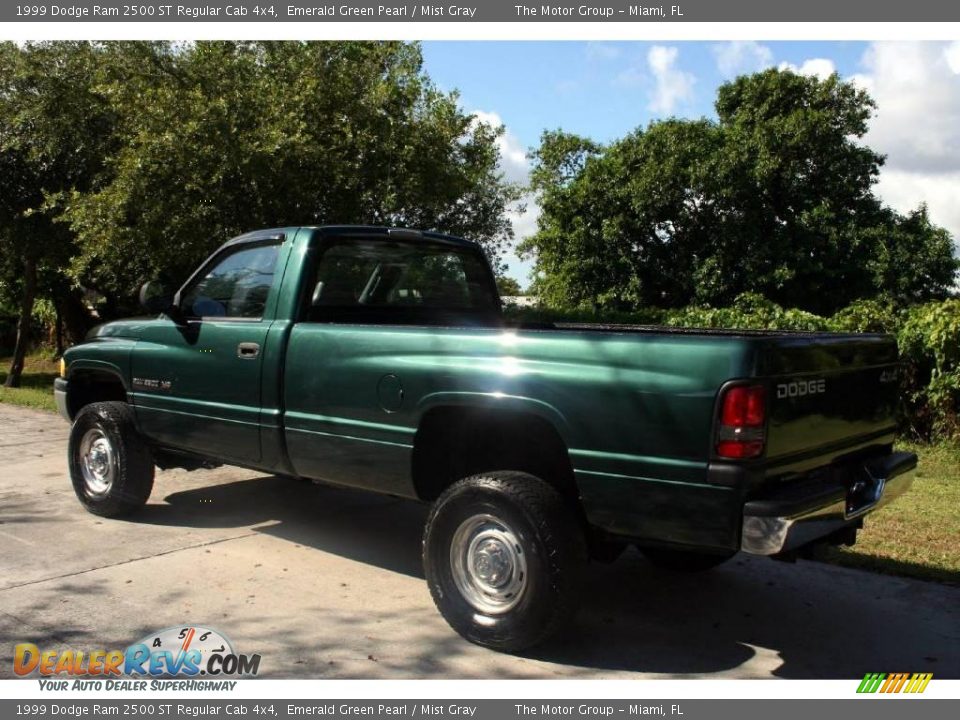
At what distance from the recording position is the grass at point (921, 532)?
17.4 feet

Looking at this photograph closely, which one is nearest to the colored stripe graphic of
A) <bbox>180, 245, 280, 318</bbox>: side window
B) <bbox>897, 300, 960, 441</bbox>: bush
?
<bbox>180, 245, 280, 318</bbox>: side window

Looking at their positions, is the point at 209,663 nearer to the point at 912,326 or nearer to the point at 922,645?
the point at 922,645

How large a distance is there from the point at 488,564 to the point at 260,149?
6949mm

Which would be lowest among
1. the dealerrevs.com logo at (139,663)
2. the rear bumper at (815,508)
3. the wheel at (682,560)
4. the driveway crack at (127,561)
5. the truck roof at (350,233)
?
the dealerrevs.com logo at (139,663)

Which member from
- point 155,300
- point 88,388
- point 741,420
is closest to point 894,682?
point 741,420

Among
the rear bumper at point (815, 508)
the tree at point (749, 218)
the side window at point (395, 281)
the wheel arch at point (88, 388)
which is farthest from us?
the tree at point (749, 218)

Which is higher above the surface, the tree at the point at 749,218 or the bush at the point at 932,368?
the tree at the point at 749,218

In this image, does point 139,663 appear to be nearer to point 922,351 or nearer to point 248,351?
point 248,351

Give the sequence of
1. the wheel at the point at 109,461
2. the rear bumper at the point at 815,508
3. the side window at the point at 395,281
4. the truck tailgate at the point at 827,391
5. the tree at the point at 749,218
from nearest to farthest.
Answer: the rear bumper at the point at 815,508 → the truck tailgate at the point at 827,391 → the side window at the point at 395,281 → the wheel at the point at 109,461 → the tree at the point at 749,218

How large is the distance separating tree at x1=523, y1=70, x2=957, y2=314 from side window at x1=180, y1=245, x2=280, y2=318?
16815mm

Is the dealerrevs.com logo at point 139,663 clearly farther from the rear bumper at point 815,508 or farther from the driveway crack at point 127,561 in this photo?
the rear bumper at point 815,508

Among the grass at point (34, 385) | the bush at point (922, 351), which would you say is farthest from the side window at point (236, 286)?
the grass at point (34, 385)

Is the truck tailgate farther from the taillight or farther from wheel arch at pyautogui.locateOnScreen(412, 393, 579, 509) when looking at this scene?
wheel arch at pyautogui.locateOnScreen(412, 393, 579, 509)

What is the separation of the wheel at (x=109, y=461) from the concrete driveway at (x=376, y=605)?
0.51 ft
